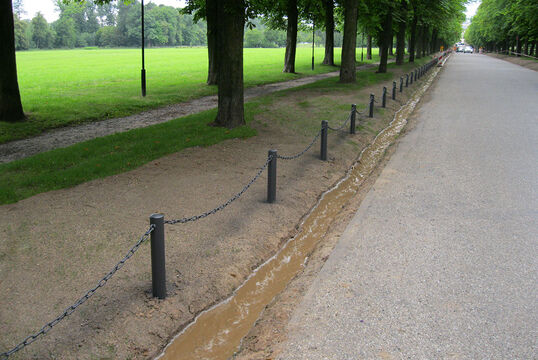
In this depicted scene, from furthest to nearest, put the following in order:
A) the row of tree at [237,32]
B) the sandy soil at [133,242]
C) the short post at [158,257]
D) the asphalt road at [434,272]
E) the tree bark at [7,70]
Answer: the tree bark at [7,70] < the row of tree at [237,32] < the short post at [158,257] < the sandy soil at [133,242] < the asphalt road at [434,272]

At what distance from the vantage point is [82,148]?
10352 millimetres

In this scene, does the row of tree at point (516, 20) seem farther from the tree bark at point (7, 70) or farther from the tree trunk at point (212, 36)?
the tree bark at point (7, 70)

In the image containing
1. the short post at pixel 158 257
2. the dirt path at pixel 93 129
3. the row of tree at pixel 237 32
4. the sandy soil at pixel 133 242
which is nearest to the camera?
the sandy soil at pixel 133 242

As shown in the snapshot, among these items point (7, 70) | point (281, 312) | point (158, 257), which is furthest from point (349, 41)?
point (158, 257)

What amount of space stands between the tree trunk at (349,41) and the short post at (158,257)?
69.8 ft

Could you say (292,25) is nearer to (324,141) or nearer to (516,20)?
(324,141)

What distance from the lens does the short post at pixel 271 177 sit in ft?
24.0

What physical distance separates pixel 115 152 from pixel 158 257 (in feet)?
19.9

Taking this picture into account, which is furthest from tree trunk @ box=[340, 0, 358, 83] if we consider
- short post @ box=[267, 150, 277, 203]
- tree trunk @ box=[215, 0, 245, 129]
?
short post @ box=[267, 150, 277, 203]

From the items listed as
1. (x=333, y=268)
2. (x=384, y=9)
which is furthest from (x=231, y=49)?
(x=384, y=9)

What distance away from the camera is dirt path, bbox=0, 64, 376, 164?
1098 cm

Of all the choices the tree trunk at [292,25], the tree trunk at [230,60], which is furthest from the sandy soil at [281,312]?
the tree trunk at [292,25]

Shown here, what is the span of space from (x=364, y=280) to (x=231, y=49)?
8587mm

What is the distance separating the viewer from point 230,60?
12172 millimetres
